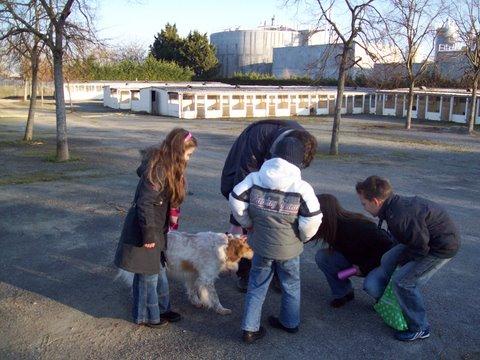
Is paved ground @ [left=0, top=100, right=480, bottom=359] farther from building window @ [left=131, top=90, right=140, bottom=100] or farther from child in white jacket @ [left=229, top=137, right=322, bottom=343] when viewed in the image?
building window @ [left=131, top=90, right=140, bottom=100]

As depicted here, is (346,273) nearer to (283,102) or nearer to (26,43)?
(26,43)

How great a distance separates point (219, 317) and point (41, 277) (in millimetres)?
2161

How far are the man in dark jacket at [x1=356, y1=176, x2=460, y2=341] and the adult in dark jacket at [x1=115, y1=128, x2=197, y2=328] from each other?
1.53 metres

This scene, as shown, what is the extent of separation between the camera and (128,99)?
41.8 metres

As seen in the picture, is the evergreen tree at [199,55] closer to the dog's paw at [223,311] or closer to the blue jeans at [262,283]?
the dog's paw at [223,311]

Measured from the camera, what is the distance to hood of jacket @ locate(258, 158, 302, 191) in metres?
3.72

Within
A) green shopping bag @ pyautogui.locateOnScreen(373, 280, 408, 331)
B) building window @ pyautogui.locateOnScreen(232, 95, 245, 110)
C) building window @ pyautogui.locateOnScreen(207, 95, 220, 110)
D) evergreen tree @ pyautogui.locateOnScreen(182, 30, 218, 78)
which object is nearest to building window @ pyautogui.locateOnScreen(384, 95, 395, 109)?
building window @ pyautogui.locateOnScreen(232, 95, 245, 110)

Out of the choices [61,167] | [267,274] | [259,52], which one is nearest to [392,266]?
[267,274]

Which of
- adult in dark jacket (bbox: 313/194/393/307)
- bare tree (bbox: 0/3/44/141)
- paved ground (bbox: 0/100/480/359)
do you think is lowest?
paved ground (bbox: 0/100/480/359)

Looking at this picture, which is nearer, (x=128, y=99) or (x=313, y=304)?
(x=313, y=304)

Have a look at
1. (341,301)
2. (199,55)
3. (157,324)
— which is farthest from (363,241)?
(199,55)

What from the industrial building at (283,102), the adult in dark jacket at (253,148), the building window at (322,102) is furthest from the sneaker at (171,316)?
the building window at (322,102)

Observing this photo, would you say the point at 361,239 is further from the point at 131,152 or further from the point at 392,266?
the point at 131,152

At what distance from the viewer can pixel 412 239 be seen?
381 centimetres
